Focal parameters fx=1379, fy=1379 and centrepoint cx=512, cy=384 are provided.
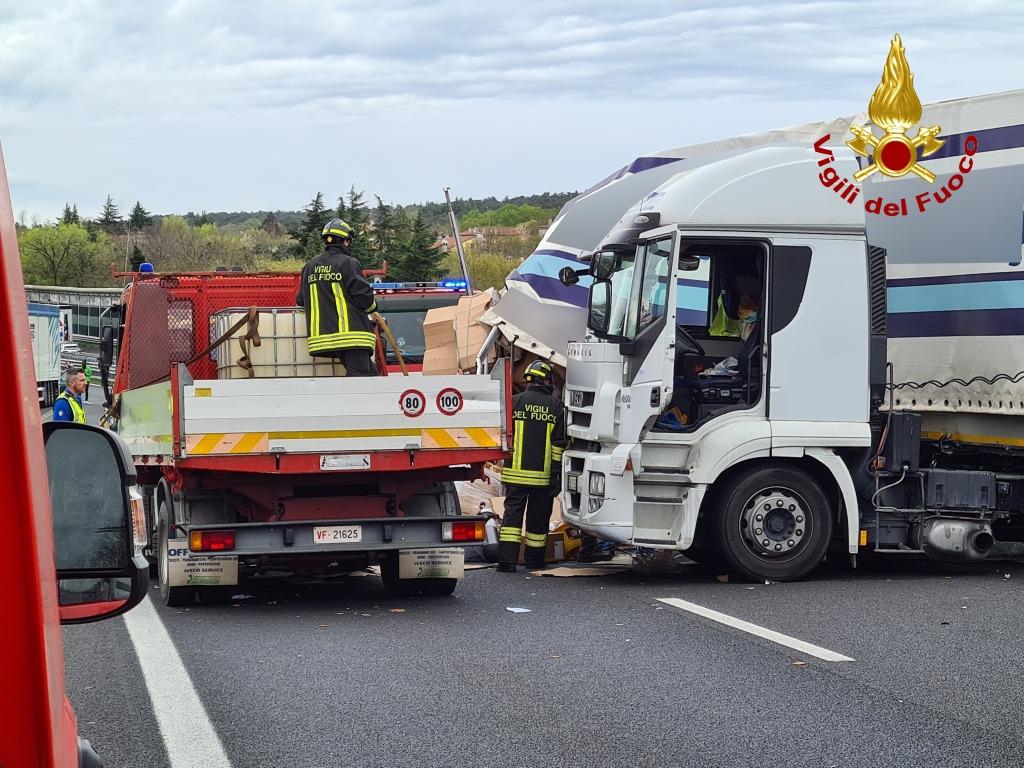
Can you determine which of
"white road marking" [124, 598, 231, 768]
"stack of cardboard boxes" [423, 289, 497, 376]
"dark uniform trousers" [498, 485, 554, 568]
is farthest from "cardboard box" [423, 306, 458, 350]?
"white road marking" [124, 598, 231, 768]

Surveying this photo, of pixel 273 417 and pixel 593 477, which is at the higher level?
pixel 273 417

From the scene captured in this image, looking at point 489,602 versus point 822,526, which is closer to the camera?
point 489,602

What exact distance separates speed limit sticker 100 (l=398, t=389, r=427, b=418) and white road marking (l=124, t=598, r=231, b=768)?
212cm

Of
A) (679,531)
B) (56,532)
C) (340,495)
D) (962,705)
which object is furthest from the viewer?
(679,531)

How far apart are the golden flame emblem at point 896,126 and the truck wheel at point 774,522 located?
2596mm

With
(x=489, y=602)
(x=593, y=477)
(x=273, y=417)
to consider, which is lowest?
(x=489, y=602)

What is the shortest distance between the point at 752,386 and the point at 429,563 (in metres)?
2.93

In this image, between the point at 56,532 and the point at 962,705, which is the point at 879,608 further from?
the point at 56,532

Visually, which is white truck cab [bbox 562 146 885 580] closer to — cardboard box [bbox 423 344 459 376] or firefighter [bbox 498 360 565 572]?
firefighter [bbox 498 360 565 572]

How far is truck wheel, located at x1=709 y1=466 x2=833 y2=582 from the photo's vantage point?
1063 centimetres

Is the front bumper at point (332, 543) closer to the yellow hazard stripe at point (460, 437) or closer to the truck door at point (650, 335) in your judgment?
the yellow hazard stripe at point (460, 437)

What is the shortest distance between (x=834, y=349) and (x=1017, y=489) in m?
2.04

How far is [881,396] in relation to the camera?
11031mm

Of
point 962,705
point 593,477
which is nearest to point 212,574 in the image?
point 593,477
